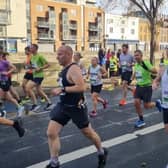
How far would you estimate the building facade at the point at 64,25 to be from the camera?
246 ft

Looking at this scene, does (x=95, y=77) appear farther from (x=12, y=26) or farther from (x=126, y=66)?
(x=12, y=26)

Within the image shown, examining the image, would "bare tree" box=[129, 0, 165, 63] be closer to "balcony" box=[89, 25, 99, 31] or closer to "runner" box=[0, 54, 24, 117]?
"runner" box=[0, 54, 24, 117]

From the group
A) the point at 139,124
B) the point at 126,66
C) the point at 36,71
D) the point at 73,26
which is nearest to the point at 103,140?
the point at 139,124

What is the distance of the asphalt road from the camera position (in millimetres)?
5488

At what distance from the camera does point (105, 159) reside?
17.5ft

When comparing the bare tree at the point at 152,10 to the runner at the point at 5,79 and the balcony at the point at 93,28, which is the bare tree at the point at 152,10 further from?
the balcony at the point at 93,28

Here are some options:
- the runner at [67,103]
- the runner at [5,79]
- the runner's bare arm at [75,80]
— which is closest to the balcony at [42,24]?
the runner at [5,79]

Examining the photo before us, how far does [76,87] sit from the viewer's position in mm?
4789

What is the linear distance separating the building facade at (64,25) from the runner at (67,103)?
68255 mm

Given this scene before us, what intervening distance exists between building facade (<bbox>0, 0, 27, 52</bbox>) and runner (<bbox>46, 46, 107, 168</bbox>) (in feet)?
170

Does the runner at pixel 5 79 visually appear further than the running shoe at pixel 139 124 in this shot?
Yes

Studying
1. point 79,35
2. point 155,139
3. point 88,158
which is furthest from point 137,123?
point 79,35

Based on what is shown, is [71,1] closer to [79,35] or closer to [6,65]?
[79,35]

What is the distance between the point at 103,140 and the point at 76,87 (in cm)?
223
